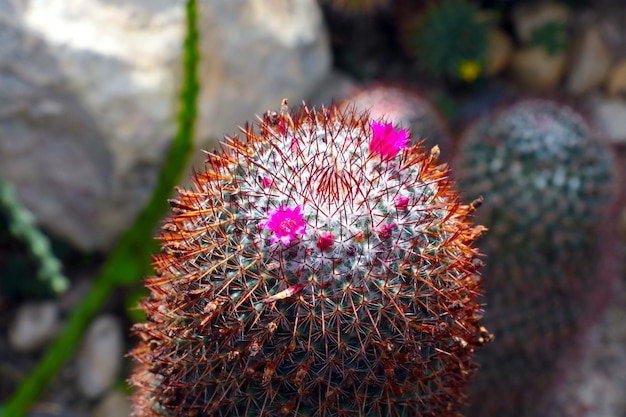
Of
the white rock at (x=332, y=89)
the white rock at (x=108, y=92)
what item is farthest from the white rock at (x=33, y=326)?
the white rock at (x=332, y=89)

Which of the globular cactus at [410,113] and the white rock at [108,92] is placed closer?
the globular cactus at [410,113]

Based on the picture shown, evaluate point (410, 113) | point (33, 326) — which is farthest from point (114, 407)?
point (410, 113)

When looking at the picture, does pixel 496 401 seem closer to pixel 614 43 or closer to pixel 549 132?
pixel 549 132

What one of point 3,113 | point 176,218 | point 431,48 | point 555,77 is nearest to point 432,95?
point 431,48

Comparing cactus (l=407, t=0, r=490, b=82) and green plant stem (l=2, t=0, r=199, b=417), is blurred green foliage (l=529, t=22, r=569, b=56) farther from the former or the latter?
green plant stem (l=2, t=0, r=199, b=417)

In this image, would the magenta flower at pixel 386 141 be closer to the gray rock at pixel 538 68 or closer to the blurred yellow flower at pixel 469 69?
the blurred yellow flower at pixel 469 69

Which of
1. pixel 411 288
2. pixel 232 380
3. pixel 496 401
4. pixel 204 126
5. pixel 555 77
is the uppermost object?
pixel 555 77
